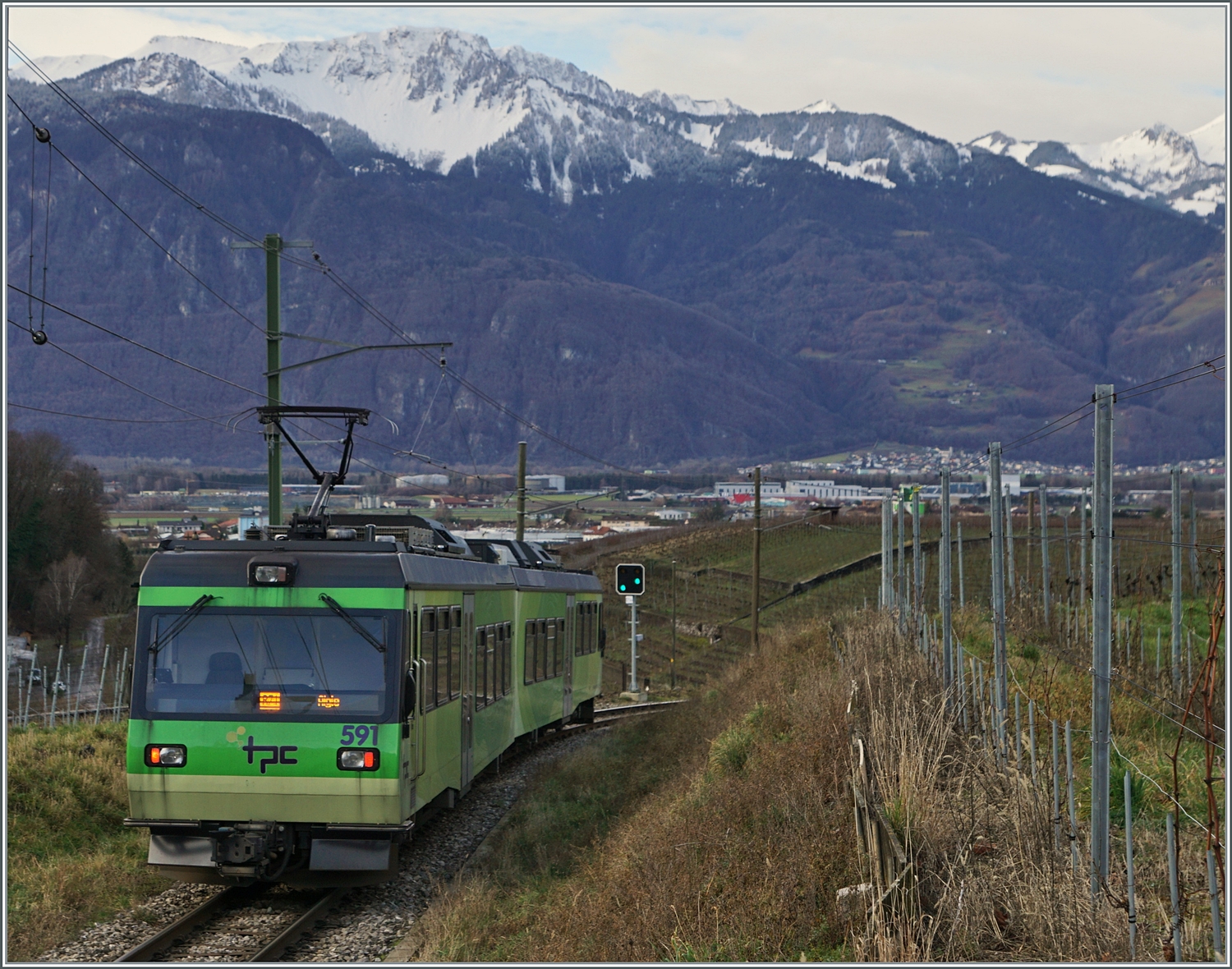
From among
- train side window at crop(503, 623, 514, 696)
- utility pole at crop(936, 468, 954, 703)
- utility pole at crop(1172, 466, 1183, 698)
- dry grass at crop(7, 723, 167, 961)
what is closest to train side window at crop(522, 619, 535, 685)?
train side window at crop(503, 623, 514, 696)

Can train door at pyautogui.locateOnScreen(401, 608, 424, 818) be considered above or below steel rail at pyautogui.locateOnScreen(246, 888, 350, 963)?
above

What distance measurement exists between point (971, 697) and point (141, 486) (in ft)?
Answer: 168

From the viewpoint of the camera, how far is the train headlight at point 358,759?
11039 millimetres

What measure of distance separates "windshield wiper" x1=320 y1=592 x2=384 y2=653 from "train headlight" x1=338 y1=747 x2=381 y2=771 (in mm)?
801

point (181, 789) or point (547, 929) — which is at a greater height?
point (181, 789)

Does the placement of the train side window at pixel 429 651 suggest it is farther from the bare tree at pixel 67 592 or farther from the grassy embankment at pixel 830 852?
the bare tree at pixel 67 592

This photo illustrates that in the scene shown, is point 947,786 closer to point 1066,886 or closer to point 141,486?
point 1066,886

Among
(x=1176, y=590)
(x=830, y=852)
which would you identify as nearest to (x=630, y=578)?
(x=1176, y=590)

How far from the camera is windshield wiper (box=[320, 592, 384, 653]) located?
11.2m

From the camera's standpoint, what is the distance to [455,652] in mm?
13773

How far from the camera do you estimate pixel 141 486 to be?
2331 inches

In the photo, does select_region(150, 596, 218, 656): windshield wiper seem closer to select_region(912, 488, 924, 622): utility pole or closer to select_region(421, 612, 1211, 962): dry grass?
select_region(421, 612, 1211, 962): dry grass

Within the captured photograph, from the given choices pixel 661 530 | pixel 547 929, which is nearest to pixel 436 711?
pixel 547 929

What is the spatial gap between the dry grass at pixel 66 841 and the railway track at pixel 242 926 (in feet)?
2.21
